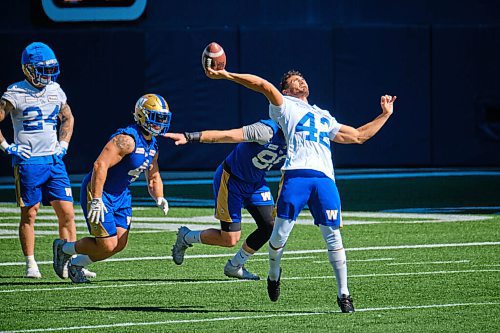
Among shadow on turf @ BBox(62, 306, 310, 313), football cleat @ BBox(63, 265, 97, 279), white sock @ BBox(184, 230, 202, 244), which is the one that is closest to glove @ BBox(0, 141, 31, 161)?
football cleat @ BBox(63, 265, 97, 279)

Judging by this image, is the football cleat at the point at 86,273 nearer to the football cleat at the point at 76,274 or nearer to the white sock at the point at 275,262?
the football cleat at the point at 76,274

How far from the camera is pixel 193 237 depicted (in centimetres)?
1151

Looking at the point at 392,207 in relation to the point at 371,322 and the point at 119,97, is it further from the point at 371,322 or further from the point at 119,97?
the point at 371,322

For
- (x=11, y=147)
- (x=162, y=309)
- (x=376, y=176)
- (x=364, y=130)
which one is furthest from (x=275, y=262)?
(x=376, y=176)

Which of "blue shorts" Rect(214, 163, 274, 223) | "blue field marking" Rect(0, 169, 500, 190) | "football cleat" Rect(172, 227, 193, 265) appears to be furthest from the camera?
"blue field marking" Rect(0, 169, 500, 190)

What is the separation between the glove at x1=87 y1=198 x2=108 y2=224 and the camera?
396 inches

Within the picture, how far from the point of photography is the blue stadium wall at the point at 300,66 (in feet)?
71.9

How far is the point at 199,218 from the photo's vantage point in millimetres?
15859

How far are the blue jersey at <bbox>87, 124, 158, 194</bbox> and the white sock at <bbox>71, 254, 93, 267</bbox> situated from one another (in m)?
0.63

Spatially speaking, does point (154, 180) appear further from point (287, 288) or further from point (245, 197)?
point (287, 288)

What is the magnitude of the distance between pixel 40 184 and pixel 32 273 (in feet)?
2.71

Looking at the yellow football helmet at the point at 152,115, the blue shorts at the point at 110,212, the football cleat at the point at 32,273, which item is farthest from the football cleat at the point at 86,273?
the yellow football helmet at the point at 152,115

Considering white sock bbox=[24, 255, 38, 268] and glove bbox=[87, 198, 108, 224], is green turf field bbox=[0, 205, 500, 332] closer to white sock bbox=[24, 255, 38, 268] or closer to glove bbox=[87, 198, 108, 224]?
white sock bbox=[24, 255, 38, 268]

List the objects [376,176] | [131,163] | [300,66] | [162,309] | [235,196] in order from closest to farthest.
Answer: [162,309], [131,163], [235,196], [376,176], [300,66]
